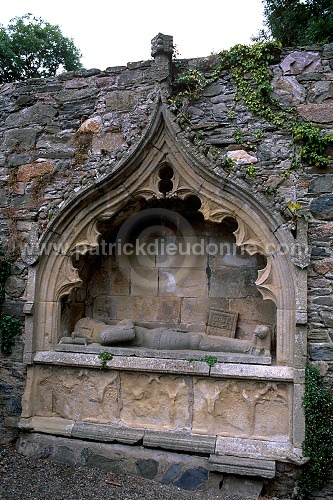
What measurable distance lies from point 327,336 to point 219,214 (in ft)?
5.18

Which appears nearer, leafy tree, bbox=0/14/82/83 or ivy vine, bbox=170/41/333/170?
ivy vine, bbox=170/41/333/170

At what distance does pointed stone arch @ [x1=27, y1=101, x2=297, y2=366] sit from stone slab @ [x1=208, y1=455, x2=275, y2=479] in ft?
2.96

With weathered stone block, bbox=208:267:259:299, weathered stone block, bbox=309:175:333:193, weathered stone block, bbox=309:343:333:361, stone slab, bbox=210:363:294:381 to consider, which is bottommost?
stone slab, bbox=210:363:294:381

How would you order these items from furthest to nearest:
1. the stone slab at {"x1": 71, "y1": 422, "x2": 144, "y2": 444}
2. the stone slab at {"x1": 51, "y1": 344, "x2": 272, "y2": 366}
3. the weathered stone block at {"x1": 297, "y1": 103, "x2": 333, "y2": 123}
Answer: the weathered stone block at {"x1": 297, "y1": 103, "x2": 333, "y2": 123} < the stone slab at {"x1": 71, "y1": 422, "x2": 144, "y2": 444} < the stone slab at {"x1": 51, "y1": 344, "x2": 272, "y2": 366}

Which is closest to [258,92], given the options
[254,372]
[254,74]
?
[254,74]

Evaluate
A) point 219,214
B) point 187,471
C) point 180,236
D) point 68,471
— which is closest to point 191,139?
point 219,214

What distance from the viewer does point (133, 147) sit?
178 inches

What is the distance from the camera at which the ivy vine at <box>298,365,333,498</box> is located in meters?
3.86

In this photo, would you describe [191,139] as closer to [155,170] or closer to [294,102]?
[155,170]

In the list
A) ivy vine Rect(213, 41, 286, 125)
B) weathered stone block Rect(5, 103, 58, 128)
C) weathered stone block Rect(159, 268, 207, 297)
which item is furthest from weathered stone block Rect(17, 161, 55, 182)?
ivy vine Rect(213, 41, 286, 125)

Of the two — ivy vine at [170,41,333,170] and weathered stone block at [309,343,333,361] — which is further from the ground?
ivy vine at [170,41,333,170]

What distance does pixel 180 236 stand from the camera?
17.1ft

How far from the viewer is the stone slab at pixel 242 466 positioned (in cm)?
383

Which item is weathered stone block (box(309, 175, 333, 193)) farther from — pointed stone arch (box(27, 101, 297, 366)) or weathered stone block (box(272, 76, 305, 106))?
weathered stone block (box(272, 76, 305, 106))
